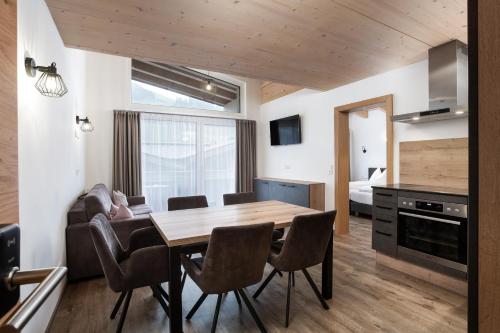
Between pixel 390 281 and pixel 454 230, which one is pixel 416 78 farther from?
pixel 390 281

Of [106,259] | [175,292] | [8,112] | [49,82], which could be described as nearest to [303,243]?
[175,292]

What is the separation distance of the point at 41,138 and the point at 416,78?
4.08 metres

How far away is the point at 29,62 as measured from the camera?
1581 mm

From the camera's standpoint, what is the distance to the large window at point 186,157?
5301 mm

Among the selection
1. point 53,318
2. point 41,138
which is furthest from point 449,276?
point 41,138

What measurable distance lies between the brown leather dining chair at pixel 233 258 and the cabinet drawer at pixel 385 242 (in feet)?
6.43

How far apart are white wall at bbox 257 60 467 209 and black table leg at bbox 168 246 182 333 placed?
122 inches

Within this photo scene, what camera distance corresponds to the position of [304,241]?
2.01 meters

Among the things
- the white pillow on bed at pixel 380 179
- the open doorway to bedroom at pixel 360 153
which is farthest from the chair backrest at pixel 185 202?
the white pillow on bed at pixel 380 179

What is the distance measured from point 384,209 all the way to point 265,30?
2.41m

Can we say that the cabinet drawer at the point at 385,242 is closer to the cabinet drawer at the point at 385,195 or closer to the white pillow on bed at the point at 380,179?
the cabinet drawer at the point at 385,195
